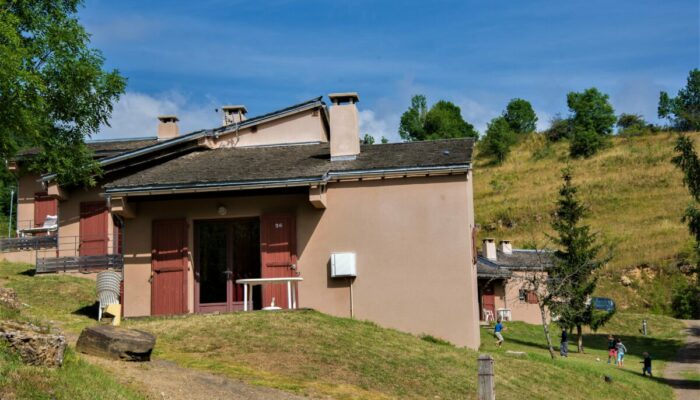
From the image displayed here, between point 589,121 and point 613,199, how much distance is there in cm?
2383

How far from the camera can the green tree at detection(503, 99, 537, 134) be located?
4011 inches

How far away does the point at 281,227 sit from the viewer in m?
20.3

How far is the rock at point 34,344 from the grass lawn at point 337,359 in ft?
10.7

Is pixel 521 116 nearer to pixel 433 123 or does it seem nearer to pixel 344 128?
pixel 433 123

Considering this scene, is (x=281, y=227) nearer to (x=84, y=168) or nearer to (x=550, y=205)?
(x=84, y=168)

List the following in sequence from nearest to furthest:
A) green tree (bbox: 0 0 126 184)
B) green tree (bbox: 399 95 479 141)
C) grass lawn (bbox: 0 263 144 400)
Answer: grass lawn (bbox: 0 263 144 400)
green tree (bbox: 0 0 126 184)
green tree (bbox: 399 95 479 141)

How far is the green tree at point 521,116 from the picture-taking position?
101875 mm

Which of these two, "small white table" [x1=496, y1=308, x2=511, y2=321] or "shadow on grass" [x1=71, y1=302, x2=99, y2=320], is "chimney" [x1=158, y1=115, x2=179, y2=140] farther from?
"small white table" [x1=496, y1=308, x2=511, y2=321]

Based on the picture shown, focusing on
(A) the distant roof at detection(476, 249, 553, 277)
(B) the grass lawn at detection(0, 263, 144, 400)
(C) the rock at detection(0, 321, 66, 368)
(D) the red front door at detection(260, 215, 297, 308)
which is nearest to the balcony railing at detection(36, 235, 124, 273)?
(D) the red front door at detection(260, 215, 297, 308)

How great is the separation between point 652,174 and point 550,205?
402 inches

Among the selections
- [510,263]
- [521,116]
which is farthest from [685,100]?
[510,263]

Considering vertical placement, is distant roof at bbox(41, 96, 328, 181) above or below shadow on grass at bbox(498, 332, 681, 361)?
above

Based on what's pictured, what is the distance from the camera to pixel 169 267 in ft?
66.7

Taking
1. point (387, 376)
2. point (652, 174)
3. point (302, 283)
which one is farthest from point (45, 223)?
point (652, 174)
